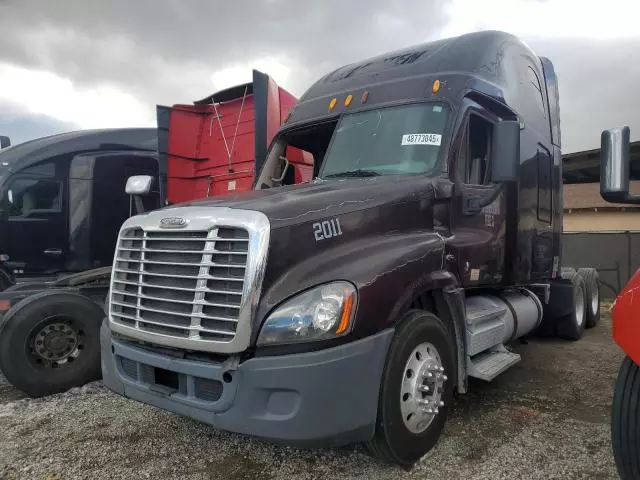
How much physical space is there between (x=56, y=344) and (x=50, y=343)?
2.1 inches

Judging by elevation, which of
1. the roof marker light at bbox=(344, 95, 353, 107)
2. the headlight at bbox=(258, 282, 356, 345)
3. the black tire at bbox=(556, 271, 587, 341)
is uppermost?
the roof marker light at bbox=(344, 95, 353, 107)

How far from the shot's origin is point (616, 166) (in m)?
2.80

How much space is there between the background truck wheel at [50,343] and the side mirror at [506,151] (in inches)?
155

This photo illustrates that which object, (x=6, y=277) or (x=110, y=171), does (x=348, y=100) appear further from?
(x=6, y=277)

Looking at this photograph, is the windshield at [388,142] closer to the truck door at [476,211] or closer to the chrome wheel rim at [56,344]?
the truck door at [476,211]

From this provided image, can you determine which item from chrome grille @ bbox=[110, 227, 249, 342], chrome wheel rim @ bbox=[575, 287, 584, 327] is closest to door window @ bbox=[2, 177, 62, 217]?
chrome grille @ bbox=[110, 227, 249, 342]

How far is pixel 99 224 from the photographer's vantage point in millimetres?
7258

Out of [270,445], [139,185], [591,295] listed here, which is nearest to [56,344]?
[139,185]

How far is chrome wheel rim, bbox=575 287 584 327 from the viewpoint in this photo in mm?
7562

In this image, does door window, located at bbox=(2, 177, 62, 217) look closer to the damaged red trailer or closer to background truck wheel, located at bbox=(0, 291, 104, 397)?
the damaged red trailer

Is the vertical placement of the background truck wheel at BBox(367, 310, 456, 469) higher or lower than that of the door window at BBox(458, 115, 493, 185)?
lower

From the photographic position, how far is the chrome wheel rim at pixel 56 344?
16.1ft

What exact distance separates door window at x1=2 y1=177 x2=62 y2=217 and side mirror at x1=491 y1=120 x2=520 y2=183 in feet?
19.0

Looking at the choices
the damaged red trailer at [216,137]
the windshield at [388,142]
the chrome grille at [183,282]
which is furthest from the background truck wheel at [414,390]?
the damaged red trailer at [216,137]
